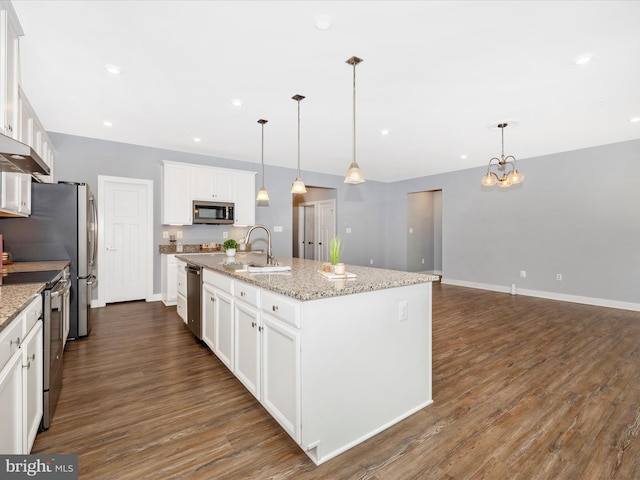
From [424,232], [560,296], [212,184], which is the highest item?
[212,184]

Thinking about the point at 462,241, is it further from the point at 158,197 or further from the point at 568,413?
the point at 158,197

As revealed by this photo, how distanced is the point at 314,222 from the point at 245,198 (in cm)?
296

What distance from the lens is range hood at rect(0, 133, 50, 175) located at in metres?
1.53

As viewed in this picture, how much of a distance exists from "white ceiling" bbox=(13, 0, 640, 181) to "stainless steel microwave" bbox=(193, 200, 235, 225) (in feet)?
3.93

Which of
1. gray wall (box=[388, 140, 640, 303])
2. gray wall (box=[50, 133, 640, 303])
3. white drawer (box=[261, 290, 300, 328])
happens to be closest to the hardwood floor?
white drawer (box=[261, 290, 300, 328])

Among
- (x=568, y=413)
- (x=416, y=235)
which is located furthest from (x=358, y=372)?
(x=416, y=235)

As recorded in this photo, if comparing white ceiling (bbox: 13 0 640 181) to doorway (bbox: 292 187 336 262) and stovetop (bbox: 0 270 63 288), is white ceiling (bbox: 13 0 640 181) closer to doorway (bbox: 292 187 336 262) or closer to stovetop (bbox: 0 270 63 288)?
stovetop (bbox: 0 270 63 288)

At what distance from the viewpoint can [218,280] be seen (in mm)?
2674

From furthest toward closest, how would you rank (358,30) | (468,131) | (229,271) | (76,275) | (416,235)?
(416,235) → (468,131) → (76,275) → (229,271) → (358,30)

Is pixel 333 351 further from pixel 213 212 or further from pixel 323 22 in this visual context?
pixel 213 212

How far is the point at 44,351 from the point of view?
5.89ft

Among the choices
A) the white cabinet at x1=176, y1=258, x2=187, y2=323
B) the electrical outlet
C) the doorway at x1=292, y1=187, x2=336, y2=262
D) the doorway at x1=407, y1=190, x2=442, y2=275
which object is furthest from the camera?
the doorway at x1=407, y1=190, x2=442, y2=275

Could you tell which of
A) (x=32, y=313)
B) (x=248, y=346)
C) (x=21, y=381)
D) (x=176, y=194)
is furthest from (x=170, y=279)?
(x=21, y=381)

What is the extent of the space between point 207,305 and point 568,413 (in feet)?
9.69
